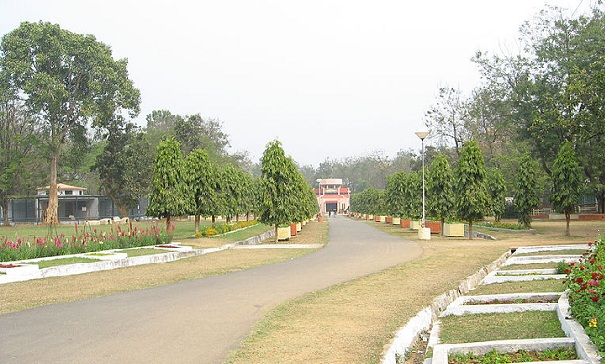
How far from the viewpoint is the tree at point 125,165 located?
5503 cm

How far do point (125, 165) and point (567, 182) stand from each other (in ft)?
136

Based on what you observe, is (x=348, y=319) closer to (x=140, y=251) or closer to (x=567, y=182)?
(x=140, y=251)

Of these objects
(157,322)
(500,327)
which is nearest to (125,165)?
(157,322)

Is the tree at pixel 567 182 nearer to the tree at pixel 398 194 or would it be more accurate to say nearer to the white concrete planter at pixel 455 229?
the white concrete planter at pixel 455 229

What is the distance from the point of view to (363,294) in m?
10.8

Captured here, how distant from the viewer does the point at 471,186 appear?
92.1 ft

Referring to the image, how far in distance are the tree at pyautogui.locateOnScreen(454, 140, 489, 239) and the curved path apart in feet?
51.0

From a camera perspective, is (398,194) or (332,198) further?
(332,198)

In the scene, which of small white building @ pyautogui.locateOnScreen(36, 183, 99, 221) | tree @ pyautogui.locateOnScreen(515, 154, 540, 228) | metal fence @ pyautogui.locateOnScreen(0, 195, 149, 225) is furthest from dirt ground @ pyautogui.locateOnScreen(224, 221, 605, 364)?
small white building @ pyautogui.locateOnScreen(36, 183, 99, 221)

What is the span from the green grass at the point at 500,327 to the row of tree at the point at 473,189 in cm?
1985

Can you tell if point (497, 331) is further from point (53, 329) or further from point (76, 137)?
point (76, 137)

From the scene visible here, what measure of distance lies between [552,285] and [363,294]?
12.0 feet

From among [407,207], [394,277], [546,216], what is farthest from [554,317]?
[546,216]

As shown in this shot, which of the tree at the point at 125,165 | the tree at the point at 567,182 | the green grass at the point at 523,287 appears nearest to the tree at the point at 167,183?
the tree at the point at 567,182
